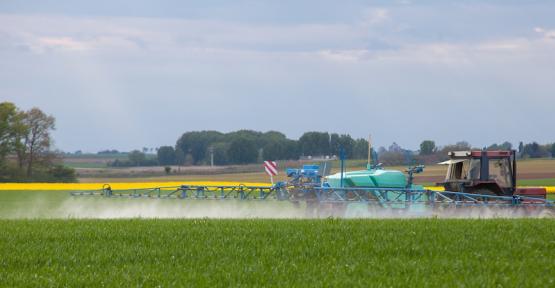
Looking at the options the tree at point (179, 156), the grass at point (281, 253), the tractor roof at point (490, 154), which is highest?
the tree at point (179, 156)

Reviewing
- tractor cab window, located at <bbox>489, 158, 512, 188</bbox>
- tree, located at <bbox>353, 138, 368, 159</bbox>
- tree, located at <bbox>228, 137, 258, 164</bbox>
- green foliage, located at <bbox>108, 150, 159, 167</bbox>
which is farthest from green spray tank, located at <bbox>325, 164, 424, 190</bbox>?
green foliage, located at <bbox>108, 150, 159, 167</bbox>

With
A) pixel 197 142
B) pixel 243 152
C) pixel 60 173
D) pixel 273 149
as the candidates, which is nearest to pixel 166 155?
pixel 197 142

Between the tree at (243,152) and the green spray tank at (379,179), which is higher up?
the tree at (243,152)

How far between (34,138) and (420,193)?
59.1 metres

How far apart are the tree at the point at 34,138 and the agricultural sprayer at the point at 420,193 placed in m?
51.6

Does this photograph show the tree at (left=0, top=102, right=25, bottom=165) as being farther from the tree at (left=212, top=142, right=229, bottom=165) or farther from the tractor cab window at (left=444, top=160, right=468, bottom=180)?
the tractor cab window at (left=444, top=160, right=468, bottom=180)

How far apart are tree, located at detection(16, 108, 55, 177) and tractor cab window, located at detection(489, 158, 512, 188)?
57344 millimetres

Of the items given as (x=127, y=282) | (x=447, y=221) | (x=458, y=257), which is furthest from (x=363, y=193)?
(x=127, y=282)

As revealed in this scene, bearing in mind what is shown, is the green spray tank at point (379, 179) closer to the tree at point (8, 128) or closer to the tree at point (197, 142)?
the tree at point (8, 128)

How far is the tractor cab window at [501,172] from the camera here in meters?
27.1

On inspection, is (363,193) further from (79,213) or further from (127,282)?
A: (127,282)

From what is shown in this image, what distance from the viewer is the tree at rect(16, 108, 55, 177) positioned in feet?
256

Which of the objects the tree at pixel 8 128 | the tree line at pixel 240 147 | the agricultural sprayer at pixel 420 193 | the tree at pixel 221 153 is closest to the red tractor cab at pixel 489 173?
the agricultural sprayer at pixel 420 193

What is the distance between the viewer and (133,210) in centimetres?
3203
